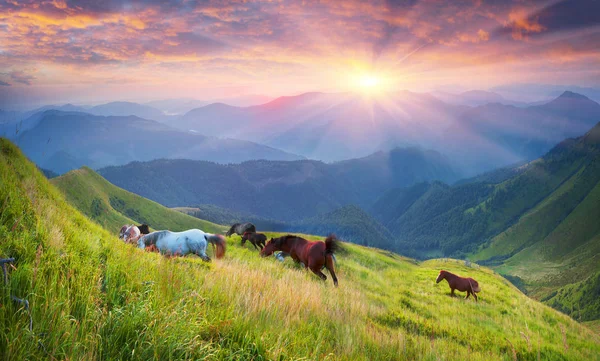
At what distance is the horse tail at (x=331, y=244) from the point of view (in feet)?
45.4

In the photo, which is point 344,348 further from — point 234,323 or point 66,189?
point 66,189

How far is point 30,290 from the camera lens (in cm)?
333

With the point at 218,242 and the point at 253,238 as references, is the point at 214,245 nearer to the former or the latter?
the point at 218,242

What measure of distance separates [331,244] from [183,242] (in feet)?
22.5

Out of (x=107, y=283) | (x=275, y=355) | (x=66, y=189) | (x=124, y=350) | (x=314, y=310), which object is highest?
(x=107, y=283)

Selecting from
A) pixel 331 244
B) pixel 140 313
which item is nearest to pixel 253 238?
pixel 331 244

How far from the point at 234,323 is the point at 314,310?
2.55m

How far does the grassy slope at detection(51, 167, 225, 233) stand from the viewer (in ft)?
479

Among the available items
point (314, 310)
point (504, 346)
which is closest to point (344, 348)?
point (314, 310)

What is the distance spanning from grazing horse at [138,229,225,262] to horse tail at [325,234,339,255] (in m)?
5.03

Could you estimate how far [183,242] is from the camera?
1448cm

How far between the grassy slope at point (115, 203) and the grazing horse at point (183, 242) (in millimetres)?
142150

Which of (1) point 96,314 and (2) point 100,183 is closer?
(1) point 96,314

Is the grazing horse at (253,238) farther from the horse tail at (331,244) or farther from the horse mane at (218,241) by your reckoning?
the horse tail at (331,244)
